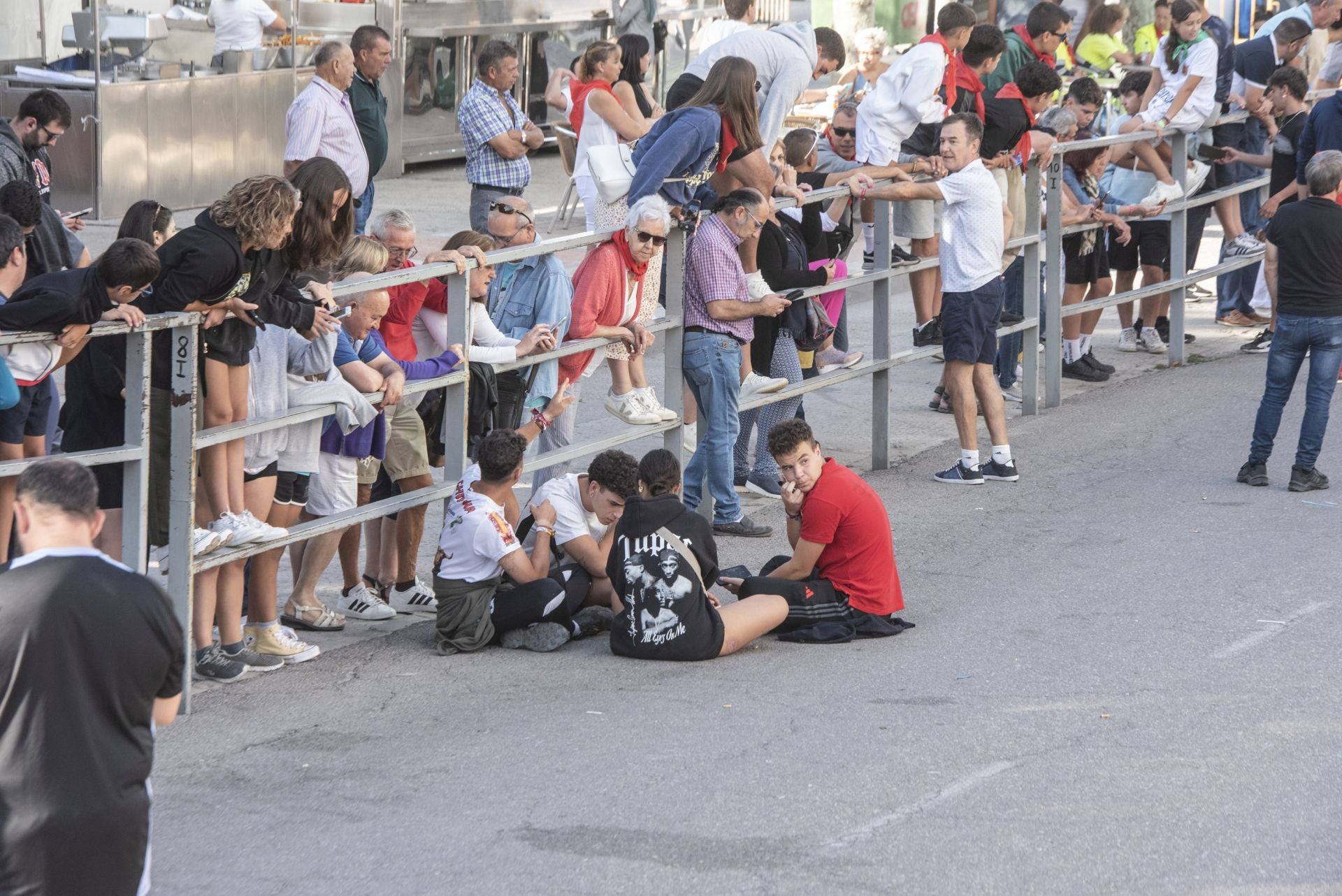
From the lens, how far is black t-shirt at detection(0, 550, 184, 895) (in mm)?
3562

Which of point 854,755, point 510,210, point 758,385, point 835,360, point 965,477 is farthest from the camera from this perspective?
point 835,360

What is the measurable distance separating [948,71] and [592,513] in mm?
4582

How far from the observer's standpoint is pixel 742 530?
28.6ft

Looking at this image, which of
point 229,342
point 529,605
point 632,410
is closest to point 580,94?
point 632,410

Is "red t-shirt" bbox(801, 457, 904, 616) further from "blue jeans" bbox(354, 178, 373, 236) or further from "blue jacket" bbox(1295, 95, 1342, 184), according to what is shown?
"blue jacket" bbox(1295, 95, 1342, 184)

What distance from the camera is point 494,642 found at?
22.9 ft

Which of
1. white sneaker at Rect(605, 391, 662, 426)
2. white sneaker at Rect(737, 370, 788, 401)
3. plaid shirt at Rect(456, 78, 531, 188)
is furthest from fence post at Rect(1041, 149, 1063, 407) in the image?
white sneaker at Rect(605, 391, 662, 426)

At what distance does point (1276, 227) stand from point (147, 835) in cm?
737

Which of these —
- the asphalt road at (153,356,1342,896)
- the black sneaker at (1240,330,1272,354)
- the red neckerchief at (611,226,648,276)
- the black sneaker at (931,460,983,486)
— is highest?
the red neckerchief at (611,226,648,276)

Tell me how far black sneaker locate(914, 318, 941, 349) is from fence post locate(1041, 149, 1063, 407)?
100cm

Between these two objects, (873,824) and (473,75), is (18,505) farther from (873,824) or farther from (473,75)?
(473,75)

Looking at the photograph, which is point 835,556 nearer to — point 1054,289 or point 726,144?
point 726,144

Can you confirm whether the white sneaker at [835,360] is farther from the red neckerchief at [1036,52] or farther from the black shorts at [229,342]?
the black shorts at [229,342]

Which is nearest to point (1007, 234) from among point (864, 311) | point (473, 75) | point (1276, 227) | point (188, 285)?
point (1276, 227)
